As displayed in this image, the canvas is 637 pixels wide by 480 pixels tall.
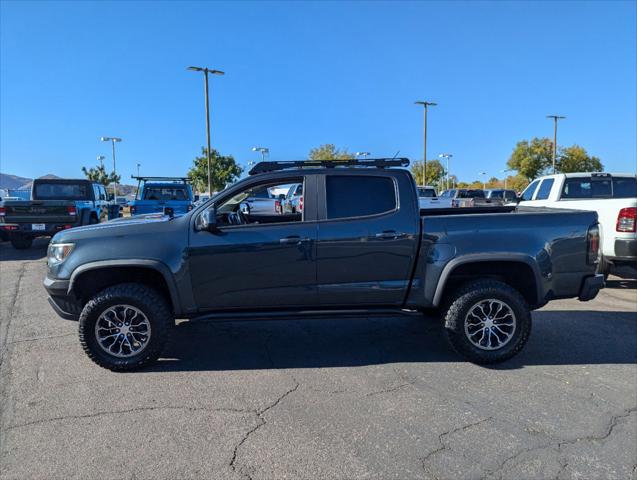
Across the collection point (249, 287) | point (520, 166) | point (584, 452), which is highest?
point (520, 166)

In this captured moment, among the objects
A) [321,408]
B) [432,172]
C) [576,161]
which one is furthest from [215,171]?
[321,408]

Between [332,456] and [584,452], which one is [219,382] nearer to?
[332,456]

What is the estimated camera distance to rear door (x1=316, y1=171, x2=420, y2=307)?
428cm

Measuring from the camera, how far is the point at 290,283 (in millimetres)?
4289

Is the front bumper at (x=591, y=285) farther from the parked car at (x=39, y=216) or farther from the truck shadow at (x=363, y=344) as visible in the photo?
the parked car at (x=39, y=216)

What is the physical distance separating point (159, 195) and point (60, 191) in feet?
10.2

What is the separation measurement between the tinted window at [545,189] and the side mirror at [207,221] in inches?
325

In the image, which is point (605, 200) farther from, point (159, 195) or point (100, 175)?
point (100, 175)

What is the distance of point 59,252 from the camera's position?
4.18m

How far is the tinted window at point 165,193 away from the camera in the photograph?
1426 cm

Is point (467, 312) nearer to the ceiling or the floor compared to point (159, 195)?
nearer to the floor

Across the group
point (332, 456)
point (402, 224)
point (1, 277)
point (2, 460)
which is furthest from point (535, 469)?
point (1, 277)

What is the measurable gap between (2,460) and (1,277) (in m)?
7.53

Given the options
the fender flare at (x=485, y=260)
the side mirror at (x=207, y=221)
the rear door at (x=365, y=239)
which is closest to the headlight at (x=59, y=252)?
the side mirror at (x=207, y=221)
